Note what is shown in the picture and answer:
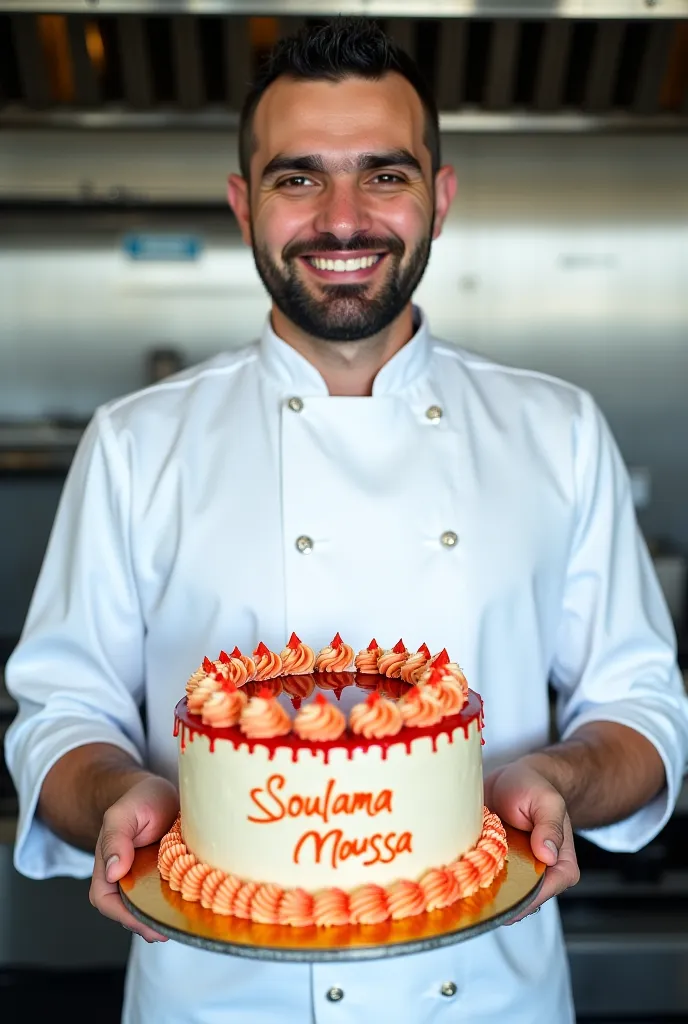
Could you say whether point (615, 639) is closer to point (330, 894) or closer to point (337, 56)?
point (330, 894)

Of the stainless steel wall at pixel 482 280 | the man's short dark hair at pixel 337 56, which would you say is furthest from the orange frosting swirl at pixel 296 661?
the stainless steel wall at pixel 482 280

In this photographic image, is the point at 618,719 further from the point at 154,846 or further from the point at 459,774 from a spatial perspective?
the point at 154,846

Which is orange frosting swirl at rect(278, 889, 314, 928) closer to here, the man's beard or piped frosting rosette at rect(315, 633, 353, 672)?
piped frosting rosette at rect(315, 633, 353, 672)

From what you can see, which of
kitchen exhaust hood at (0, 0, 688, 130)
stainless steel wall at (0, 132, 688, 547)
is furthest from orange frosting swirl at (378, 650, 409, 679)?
stainless steel wall at (0, 132, 688, 547)

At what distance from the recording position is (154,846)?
1142mm

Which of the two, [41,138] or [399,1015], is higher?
[41,138]

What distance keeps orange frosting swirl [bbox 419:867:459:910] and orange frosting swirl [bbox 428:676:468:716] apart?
0.14 meters

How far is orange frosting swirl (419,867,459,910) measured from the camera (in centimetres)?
98

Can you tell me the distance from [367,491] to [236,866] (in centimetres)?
55

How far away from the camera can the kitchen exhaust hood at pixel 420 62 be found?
2576 millimetres

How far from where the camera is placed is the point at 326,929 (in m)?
0.94

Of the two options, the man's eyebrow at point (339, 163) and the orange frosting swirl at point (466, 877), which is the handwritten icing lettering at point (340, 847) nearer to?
the orange frosting swirl at point (466, 877)

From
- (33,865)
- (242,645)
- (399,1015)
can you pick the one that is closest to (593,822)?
(399,1015)

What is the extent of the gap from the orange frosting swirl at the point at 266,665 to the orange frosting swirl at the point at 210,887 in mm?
198
